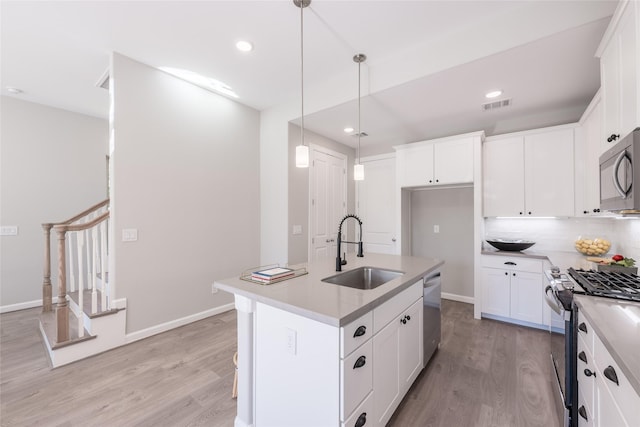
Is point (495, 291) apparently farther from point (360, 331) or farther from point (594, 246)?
point (360, 331)

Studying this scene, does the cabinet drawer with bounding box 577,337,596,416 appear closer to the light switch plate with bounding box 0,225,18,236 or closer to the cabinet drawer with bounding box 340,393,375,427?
the cabinet drawer with bounding box 340,393,375,427

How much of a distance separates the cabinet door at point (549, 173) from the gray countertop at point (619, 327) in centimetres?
226

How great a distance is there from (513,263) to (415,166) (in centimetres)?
Answer: 180

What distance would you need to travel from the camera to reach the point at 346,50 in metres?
2.63

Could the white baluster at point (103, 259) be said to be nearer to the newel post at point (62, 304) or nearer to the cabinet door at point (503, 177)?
the newel post at point (62, 304)

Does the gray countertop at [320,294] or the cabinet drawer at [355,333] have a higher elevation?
the gray countertop at [320,294]

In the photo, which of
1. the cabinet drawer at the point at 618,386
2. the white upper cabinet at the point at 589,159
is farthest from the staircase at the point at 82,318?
the white upper cabinet at the point at 589,159

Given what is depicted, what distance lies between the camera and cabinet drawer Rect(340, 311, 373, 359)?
1219 millimetres

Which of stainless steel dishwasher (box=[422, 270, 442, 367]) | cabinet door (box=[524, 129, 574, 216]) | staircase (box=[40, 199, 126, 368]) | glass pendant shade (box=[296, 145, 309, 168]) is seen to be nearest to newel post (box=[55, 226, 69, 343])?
staircase (box=[40, 199, 126, 368])

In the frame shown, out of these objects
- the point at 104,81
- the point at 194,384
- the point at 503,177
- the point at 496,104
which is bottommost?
the point at 194,384

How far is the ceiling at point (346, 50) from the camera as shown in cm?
207

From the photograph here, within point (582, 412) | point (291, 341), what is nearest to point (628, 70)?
point (582, 412)

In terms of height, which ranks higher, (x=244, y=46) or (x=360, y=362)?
(x=244, y=46)

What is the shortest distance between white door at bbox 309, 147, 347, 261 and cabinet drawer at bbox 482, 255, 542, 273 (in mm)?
2241
